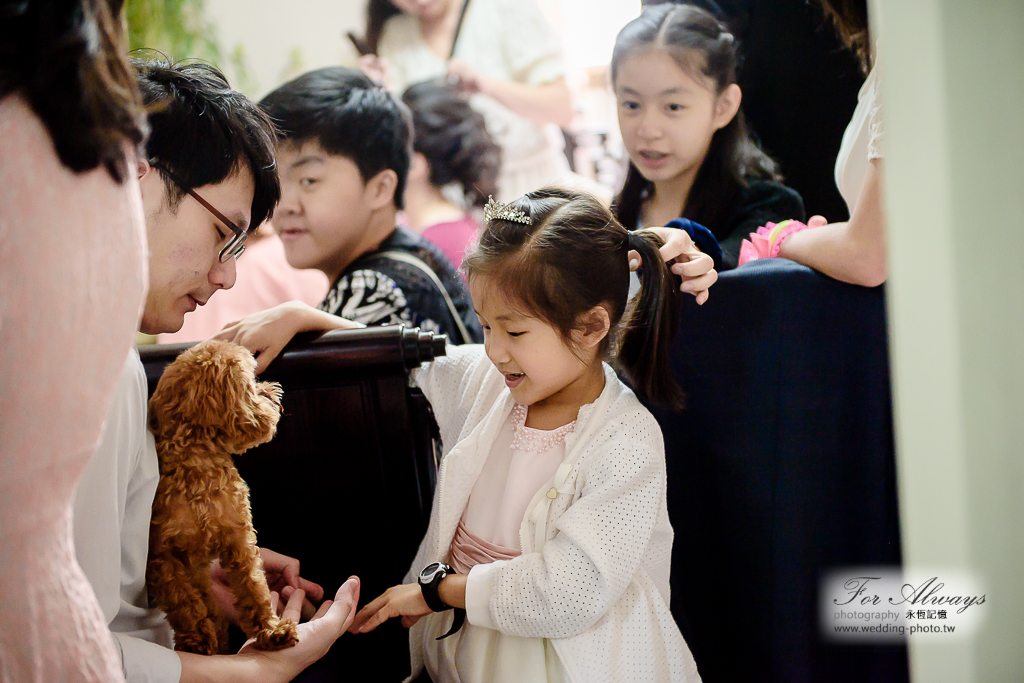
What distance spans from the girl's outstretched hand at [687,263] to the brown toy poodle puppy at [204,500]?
689mm

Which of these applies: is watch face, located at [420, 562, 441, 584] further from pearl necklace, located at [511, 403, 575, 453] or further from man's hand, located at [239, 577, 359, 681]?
pearl necklace, located at [511, 403, 575, 453]

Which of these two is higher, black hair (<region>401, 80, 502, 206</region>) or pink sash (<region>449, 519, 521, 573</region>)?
black hair (<region>401, 80, 502, 206</region>)

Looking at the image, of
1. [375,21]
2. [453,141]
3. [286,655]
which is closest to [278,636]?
[286,655]

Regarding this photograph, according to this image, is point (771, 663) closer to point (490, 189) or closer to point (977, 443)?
point (977, 443)

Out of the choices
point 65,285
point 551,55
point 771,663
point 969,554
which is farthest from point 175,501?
point 551,55

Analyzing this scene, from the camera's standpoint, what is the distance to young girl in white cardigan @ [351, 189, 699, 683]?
1.07 meters

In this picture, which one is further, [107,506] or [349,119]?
[349,119]

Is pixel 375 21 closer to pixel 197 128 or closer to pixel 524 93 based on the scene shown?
pixel 524 93

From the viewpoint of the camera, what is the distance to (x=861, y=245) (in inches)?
47.7

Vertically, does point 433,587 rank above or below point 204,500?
below

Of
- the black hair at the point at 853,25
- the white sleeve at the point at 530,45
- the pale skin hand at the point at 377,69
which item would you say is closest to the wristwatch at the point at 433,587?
the black hair at the point at 853,25

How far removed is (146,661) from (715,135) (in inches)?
64.1

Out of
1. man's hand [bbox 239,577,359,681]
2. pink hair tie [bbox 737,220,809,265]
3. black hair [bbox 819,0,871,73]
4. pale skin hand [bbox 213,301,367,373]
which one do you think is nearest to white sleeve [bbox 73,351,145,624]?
man's hand [bbox 239,577,359,681]

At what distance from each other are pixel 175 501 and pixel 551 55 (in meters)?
1.78
